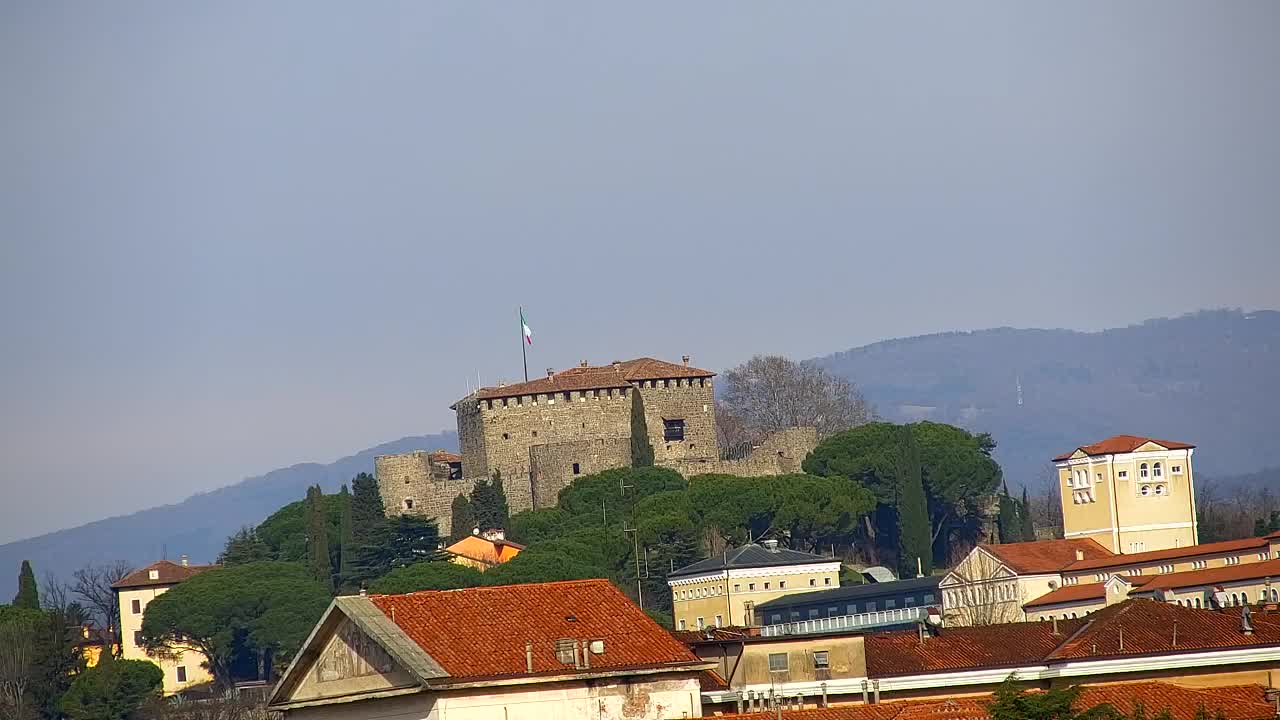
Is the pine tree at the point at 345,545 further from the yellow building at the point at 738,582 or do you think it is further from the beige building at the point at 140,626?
the yellow building at the point at 738,582

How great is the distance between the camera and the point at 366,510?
91.1 m

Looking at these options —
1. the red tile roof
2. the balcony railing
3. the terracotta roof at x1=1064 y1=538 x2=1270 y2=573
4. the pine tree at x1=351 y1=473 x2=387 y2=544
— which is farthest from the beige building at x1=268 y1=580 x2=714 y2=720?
the pine tree at x1=351 y1=473 x2=387 y2=544

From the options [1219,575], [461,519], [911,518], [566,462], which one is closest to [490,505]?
[461,519]

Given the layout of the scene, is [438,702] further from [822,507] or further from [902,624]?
[822,507]

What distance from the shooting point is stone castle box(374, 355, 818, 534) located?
92750 mm

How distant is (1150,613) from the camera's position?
131 feet

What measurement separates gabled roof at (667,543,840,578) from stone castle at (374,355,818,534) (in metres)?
9.43

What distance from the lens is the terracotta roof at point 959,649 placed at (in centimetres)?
4019

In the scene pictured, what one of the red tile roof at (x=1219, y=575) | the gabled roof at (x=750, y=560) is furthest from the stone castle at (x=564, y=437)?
the red tile roof at (x=1219, y=575)

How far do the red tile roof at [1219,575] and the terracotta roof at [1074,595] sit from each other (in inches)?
79.0

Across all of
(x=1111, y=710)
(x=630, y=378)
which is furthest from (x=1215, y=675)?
(x=630, y=378)

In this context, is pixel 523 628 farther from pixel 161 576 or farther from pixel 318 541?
pixel 161 576

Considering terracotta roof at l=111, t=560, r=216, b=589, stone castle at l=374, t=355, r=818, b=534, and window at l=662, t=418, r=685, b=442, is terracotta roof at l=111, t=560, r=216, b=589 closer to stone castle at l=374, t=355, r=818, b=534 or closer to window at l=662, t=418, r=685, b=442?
stone castle at l=374, t=355, r=818, b=534

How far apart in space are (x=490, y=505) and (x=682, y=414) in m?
8.48
